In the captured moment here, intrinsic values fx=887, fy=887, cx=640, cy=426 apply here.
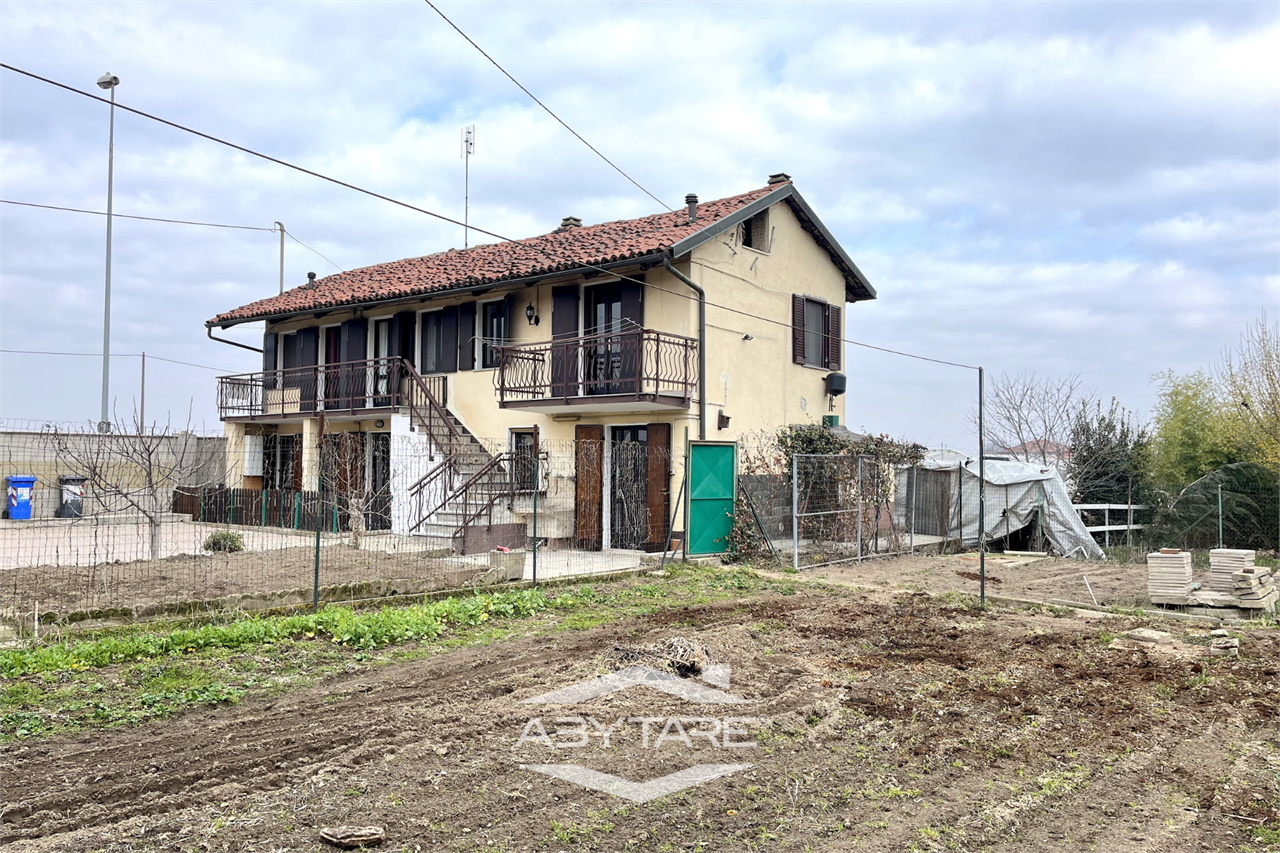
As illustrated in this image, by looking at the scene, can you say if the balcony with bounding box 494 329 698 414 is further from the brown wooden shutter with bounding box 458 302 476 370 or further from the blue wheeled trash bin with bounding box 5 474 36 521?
the blue wheeled trash bin with bounding box 5 474 36 521

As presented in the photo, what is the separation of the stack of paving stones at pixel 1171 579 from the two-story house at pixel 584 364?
7.81 metres

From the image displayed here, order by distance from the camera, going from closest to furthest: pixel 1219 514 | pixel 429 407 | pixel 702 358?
pixel 702 358
pixel 1219 514
pixel 429 407

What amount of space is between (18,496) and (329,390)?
829 centimetres

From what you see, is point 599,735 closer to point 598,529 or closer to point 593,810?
point 593,810

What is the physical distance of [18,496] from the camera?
74.3 feet

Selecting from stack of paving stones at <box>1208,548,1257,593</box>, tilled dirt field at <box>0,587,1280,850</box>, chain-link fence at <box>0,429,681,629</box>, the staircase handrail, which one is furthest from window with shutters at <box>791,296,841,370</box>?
tilled dirt field at <box>0,587,1280,850</box>

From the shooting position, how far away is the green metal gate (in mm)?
15625

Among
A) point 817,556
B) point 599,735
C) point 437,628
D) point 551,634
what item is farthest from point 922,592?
point 599,735

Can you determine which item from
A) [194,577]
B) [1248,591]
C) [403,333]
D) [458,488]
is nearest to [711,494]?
[458,488]

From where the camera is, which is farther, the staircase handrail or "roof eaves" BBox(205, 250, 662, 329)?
the staircase handrail

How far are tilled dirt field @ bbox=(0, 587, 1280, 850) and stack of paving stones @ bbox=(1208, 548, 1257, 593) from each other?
367 centimetres

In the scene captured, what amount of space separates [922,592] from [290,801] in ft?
34.1

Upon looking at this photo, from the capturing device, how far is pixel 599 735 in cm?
563

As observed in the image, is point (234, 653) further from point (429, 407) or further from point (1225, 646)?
point (429, 407)
